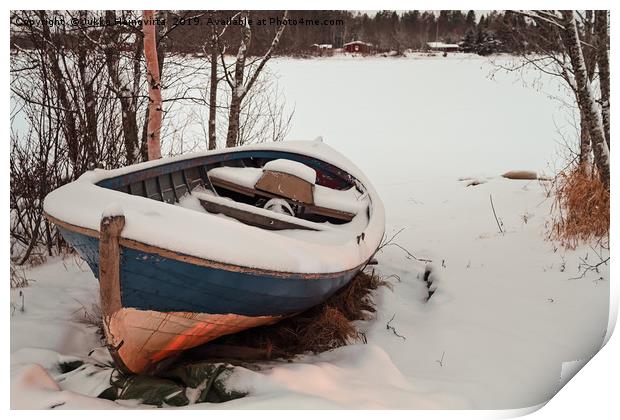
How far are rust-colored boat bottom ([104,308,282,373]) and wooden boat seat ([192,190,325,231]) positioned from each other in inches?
25.3

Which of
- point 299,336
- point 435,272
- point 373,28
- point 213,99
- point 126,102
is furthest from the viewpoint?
point 213,99

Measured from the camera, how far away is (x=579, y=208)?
272 centimetres

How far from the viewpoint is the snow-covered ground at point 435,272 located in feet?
6.66

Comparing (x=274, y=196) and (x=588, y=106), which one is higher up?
(x=588, y=106)

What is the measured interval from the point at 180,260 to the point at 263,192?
4.79ft

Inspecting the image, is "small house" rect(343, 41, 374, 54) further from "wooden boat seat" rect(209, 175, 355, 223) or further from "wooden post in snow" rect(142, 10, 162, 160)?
"wooden post in snow" rect(142, 10, 162, 160)

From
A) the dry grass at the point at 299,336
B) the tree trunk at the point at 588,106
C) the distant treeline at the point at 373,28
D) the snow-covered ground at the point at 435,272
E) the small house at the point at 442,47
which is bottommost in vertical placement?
the dry grass at the point at 299,336

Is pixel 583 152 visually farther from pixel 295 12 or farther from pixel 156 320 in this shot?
pixel 156 320

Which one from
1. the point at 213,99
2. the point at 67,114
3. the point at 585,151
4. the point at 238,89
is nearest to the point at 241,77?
the point at 238,89

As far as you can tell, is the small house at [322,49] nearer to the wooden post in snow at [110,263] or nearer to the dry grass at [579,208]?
the wooden post in snow at [110,263]

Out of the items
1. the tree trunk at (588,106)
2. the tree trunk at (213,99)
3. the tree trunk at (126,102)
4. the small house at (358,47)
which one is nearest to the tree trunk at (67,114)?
the tree trunk at (126,102)

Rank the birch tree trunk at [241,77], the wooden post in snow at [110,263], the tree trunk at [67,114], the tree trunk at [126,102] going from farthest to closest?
the tree trunk at [126,102] → the birch tree trunk at [241,77] → the tree trunk at [67,114] → the wooden post in snow at [110,263]

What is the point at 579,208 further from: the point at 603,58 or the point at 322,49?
the point at 322,49

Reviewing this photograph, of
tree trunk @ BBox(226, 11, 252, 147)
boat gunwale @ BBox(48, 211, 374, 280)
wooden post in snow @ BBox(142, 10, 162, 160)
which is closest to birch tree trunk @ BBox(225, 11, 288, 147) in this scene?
tree trunk @ BBox(226, 11, 252, 147)
